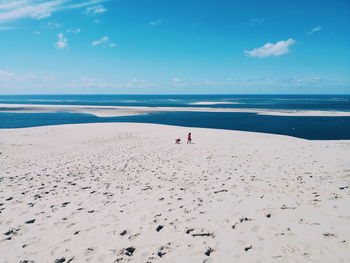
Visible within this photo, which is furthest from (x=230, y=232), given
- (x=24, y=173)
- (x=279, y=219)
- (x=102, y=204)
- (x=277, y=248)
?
(x=24, y=173)

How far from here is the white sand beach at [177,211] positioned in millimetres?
5141

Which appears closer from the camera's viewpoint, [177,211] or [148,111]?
[177,211]

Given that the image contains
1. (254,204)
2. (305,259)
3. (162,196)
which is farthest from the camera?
(162,196)

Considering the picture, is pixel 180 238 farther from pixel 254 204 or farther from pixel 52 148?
pixel 52 148

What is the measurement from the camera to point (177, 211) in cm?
708

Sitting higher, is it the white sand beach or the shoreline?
the shoreline

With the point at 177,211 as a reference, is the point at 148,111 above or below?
above

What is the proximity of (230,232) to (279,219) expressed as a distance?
1.53m

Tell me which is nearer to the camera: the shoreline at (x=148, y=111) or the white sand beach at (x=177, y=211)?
the white sand beach at (x=177, y=211)

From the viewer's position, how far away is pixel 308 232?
18.5 feet

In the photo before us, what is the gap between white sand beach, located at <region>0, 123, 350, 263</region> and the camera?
5.14 metres

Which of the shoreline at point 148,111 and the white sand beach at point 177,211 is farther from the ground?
the shoreline at point 148,111

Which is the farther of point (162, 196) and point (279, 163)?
point (279, 163)

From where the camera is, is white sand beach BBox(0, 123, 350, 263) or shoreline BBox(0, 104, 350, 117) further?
shoreline BBox(0, 104, 350, 117)
